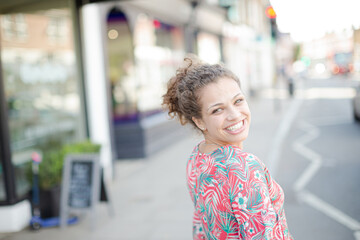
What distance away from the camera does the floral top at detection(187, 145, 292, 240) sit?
5.03 feet

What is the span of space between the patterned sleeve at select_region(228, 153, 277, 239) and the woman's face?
0.65 feet

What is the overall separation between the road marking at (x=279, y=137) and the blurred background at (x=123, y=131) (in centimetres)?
5

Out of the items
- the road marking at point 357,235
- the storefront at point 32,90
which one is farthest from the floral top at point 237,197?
the storefront at point 32,90

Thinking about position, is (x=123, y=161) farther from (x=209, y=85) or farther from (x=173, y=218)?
(x=209, y=85)

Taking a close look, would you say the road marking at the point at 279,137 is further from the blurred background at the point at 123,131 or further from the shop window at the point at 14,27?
the shop window at the point at 14,27

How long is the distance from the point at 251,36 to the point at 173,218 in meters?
23.0

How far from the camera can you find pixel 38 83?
6430 mm

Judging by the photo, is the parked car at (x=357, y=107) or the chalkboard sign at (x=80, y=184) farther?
the parked car at (x=357, y=107)

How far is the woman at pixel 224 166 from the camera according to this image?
60.7 inches

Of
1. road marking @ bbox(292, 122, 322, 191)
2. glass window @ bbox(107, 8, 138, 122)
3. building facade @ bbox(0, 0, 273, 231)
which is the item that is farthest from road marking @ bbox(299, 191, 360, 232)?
glass window @ bbox(107, 8, 138, 122)

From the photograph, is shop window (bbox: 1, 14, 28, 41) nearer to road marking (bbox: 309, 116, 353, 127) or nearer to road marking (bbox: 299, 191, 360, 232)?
road marking (bbox: 299, 191, 360, 232)

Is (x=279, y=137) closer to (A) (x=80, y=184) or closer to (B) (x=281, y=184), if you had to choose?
(B) (x=281, y=184)

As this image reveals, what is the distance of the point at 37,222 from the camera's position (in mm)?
5051

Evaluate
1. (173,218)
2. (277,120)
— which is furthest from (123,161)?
(277,120)
